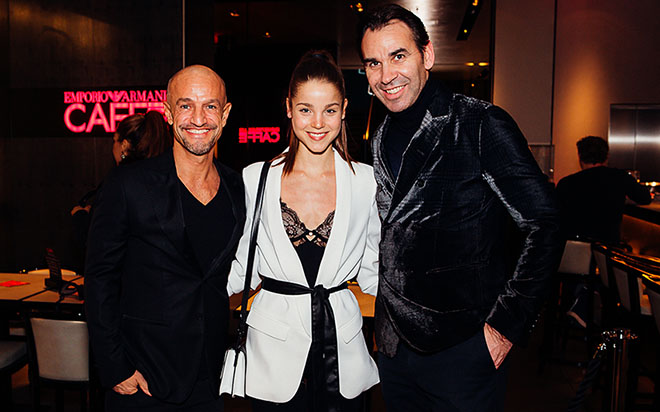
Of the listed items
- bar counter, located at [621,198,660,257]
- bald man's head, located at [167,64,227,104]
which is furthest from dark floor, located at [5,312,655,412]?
bald man's head, located at [167,64,227,104]

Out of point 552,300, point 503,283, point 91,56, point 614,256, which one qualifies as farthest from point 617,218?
point 91,56

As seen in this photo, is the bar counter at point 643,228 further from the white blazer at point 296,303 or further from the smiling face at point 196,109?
the smiling face at point 196,109

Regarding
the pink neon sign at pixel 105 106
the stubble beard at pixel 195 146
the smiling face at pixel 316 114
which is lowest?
the stubble beard at pixel 195 146

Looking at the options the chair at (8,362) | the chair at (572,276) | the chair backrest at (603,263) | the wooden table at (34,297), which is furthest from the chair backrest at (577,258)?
the chair at (8,362)

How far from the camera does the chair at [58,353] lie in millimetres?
2885

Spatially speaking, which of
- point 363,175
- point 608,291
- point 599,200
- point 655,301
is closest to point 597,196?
→ point 599,200

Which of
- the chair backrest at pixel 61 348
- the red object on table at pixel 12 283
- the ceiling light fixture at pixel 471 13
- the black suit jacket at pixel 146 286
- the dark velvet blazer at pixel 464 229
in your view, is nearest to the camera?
the dark velvet blazer at pixel 464 229

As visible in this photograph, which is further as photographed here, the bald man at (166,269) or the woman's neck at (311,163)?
the woman's neck at (311,163)

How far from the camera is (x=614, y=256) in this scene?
315 centimetres

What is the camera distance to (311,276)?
6.20 ft

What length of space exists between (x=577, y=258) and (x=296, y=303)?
→ 3.23 meters

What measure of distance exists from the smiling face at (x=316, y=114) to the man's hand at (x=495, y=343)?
0.85m

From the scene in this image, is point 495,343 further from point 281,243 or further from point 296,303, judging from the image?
point 281,243

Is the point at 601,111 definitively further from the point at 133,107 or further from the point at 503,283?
the point at 503,283
